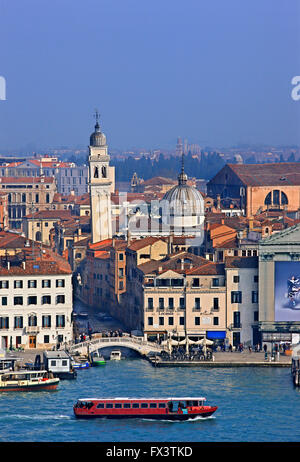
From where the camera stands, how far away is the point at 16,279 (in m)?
23.7

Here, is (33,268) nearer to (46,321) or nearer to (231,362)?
(46,321)

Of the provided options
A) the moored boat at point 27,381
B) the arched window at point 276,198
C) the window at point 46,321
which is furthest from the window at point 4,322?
the arched window at point 276,198

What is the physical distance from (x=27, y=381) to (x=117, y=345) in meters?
3.44

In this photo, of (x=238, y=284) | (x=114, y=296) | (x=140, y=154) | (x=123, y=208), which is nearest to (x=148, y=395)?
(x=238, y=284)

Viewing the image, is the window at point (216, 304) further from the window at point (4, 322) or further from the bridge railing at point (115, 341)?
the window at point (4, 322)

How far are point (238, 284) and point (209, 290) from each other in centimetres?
59

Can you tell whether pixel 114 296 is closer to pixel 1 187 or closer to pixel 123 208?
pixel 123 208

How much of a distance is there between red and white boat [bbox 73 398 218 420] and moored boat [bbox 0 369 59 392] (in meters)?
2.03

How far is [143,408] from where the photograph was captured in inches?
728

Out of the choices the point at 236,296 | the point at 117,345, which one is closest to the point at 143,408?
the point at 117,345

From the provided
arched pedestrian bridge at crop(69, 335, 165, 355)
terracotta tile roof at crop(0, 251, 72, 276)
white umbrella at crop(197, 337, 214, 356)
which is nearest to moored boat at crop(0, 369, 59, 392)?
arched pedestrian bridge at crop(69, 335, 165, 355)

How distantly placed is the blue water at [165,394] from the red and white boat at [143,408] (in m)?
0.11

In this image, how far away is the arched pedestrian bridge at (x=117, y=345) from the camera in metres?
23.4
